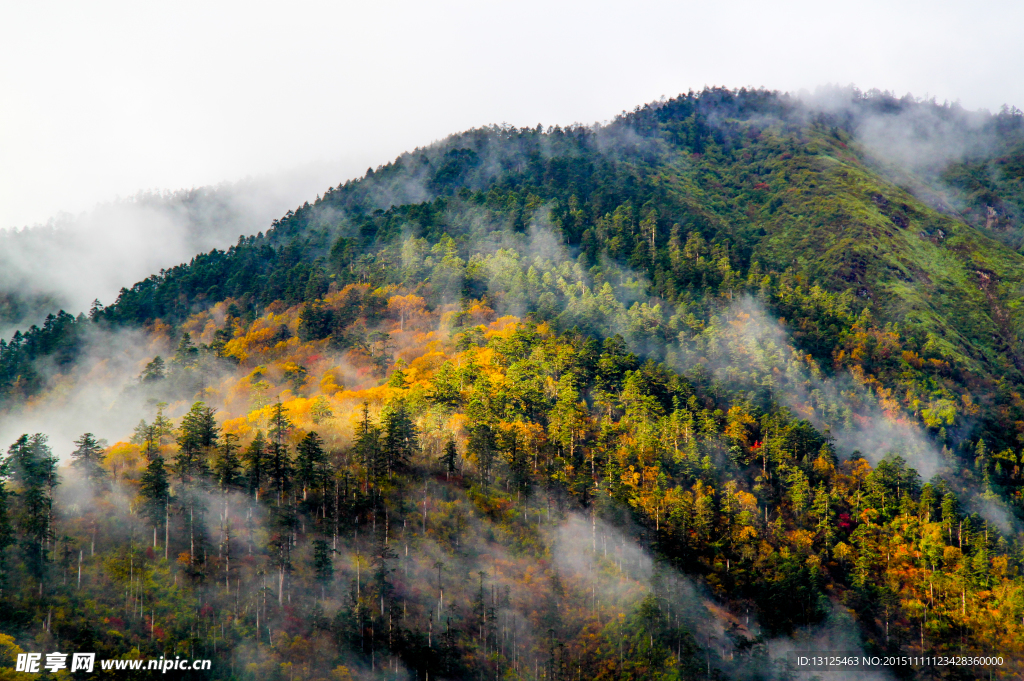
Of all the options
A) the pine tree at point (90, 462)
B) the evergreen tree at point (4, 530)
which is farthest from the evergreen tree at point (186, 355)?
the evergreen tree at point (4, 530)

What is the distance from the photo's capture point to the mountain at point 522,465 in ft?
240

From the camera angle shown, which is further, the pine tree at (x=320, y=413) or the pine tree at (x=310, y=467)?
the pine tree at (x=320, y=413)

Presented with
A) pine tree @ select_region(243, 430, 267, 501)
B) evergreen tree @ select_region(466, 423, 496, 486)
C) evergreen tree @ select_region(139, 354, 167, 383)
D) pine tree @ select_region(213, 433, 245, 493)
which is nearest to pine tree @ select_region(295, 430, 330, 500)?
pine tree @ select_region(243, 430, 267, 501)

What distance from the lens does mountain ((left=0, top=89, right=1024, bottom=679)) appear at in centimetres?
7312

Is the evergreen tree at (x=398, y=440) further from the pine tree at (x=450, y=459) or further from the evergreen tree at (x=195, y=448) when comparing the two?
the evergreen tree at (x=195, y=448)

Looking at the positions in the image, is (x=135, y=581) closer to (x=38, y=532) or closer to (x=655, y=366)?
(x=38, y=532)

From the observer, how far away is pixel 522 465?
88.9 meters

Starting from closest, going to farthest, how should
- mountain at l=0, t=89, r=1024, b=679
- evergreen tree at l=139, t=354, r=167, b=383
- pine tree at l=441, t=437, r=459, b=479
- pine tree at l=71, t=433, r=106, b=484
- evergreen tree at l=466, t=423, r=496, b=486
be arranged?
mountain at l=0, t=89, r=1024, b=679 → pine tree at l=71, t=433, r=106, b=484 → pine tree at l=441, t=437, r=459, b=479 → evergreen tree at l=466, t=423, r=496, b=486 → evergreen tree at l=139, t=354, r=167, b=383

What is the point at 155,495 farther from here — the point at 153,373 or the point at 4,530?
the point at 153,373

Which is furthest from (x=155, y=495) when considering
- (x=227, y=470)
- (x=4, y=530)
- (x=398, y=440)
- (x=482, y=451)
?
(x=482, y=451)

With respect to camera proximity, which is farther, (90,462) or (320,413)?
(320,413)

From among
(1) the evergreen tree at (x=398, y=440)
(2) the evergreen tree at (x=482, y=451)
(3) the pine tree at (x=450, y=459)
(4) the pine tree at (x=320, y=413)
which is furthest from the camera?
(4) the pine tree at (x=320, y=413)

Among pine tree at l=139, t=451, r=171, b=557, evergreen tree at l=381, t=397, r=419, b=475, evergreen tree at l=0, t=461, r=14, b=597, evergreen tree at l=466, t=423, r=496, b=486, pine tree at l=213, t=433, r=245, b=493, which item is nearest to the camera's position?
evergreen tree at l=0, t=461, r=14, b=597

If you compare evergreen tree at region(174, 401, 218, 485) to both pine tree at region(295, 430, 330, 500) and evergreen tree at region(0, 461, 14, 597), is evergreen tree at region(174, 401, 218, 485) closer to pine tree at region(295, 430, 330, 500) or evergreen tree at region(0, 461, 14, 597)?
pine tree at region(295, 430, 330, 500)
